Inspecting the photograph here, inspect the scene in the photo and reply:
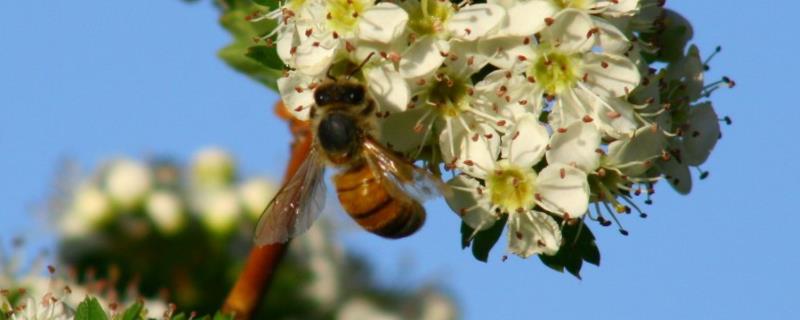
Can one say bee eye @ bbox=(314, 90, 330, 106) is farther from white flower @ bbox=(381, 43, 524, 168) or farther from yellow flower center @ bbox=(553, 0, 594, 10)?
yellow flower center @ bbox=(553, 0, 594, 10)

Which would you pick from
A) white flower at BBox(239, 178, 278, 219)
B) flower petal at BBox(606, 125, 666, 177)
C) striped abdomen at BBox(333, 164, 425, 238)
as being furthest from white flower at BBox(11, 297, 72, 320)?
white flower at BBox(239, 178, 278, 219)

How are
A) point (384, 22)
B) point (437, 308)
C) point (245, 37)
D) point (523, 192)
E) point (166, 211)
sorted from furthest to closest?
point (437, 308), point (166, 211), point (245, 37), point (523, 192), point (384, 22)

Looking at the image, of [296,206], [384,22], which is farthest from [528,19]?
[296,206]

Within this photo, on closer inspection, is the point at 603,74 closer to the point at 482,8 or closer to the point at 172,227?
the point at 482,8

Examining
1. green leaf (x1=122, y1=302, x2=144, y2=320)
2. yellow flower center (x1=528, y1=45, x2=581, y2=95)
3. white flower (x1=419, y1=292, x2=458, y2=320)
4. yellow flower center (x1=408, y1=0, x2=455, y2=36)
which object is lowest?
white flower (x1=419, y1=292, x2=458, y2=320)

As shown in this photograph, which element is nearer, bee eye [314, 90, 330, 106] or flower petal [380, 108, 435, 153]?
flower petal [380, 108, 435, 153]

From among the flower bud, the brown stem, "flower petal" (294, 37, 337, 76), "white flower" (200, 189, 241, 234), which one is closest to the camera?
"flower petal" (294, 37, 337, 76)

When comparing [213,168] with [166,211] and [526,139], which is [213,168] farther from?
[526,139]
